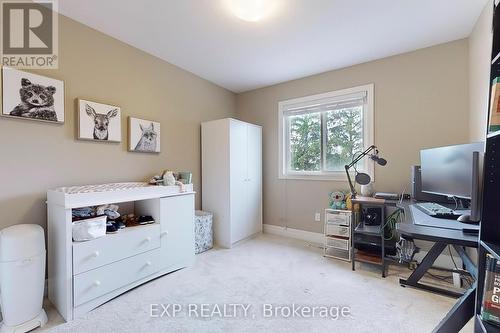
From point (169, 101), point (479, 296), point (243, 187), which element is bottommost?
point (479, 296)

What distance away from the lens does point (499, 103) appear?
88 centimetres

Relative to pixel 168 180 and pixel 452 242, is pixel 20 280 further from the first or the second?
pixel 452 242

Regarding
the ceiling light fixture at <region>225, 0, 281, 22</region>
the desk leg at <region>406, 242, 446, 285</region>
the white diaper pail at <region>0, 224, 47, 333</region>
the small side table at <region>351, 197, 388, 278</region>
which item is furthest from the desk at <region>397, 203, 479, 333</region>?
the white diaper pail at <region>0, 224, 47, 333</region>

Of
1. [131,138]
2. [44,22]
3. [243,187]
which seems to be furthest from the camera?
[243,187]

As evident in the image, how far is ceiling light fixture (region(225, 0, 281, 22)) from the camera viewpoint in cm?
186

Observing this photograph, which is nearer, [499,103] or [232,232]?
[499,103]

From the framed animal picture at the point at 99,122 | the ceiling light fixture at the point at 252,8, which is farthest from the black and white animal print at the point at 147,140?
the ceiling light fixture at the point at 252,8

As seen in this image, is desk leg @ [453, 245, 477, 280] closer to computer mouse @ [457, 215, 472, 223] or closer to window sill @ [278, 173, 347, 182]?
computer mouse @ [457, 215, 472, 223]

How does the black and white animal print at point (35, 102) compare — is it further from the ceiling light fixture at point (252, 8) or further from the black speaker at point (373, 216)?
the black speaker at point (373, 216)

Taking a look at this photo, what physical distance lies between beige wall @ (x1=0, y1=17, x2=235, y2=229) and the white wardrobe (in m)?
0.21

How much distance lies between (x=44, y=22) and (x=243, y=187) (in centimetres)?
272

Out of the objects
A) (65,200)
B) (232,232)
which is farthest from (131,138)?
(232,232)

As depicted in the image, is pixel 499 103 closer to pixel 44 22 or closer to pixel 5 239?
pixel 5 239

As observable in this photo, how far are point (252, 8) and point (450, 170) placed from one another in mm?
2078
